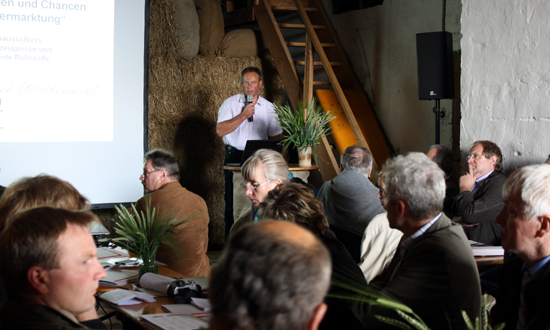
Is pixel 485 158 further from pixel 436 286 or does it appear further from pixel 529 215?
pixel 436 286

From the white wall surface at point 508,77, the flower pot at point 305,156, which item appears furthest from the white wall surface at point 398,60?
the flower pot at point 305,156

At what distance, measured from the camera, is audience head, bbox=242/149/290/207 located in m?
2.84

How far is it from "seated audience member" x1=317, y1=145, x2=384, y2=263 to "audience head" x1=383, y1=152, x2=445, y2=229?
1245 millimetres

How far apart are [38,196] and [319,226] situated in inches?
40.9

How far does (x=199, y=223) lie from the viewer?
9.83 feet

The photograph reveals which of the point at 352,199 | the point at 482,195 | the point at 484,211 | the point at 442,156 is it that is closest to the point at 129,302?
the point at 352,199

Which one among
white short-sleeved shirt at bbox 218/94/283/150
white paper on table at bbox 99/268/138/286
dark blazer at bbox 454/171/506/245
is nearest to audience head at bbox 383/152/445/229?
white paper on table at bbox 99/268/138/286

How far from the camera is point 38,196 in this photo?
6.08 feet

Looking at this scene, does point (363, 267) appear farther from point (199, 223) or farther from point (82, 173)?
point (82, 173)

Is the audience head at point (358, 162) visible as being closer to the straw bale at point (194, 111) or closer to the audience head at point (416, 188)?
the audience head at point (416, 188)

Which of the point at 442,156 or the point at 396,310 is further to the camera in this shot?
the point at 442,156

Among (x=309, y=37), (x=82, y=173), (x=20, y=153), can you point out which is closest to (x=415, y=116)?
A: (x=309, y=37)

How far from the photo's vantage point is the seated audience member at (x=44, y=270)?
1.23 metres

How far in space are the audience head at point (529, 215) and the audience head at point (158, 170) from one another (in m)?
2.14
